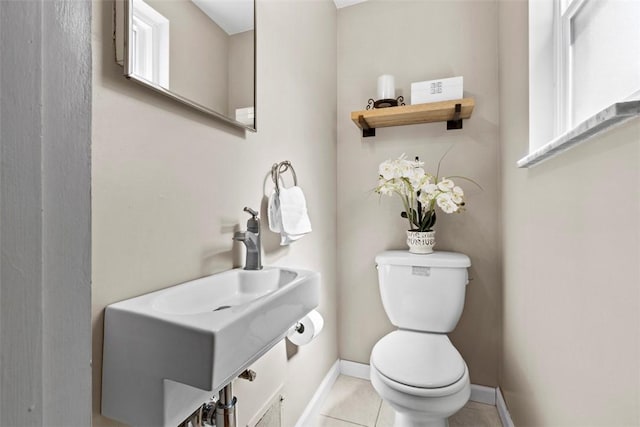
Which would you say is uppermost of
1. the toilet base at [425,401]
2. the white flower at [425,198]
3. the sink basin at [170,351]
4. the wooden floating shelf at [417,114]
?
the wooden floating shelf at [417,114]

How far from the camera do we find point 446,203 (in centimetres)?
153

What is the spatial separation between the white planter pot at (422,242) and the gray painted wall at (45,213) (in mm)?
1518

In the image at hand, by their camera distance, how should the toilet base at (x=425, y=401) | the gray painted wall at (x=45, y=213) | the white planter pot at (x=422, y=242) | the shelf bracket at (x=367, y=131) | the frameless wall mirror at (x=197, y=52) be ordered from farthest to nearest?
the shelf bracket at (x=367, y=131) → the white planter pot at (x=422, y=242) → the toilet base at (x=425, y=401) → the frameless wall mirror at (x=197, y=52) → the gray painted wall at (x=45, y=213)

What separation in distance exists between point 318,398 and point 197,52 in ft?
A: 5.35

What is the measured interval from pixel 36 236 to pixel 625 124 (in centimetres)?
87

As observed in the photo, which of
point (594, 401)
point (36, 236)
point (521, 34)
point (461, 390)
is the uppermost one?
point (521, 34)

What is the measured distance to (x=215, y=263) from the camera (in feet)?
2.96

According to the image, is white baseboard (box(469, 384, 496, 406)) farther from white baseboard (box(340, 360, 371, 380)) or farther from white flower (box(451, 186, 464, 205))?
white flower (box(451, 186, 464, 205))

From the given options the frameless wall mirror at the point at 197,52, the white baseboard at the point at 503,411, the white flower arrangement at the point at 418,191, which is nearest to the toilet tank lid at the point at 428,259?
the white flower arrangement at the point at 418,191

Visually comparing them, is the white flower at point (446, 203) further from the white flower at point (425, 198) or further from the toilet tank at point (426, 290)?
the toilet tank at point (426, 290)

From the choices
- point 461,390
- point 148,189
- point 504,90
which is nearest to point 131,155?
point 148,189

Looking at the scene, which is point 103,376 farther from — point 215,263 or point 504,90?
point 504,90

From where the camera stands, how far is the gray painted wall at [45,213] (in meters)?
0.23

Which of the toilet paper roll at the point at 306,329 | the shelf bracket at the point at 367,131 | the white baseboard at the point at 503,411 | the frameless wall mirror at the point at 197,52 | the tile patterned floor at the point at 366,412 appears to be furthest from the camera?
the shelf bracket at the point at 367,131
